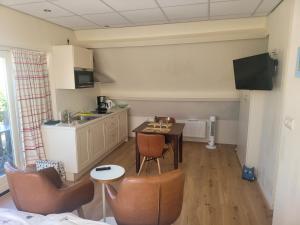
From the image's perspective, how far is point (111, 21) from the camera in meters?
3.46

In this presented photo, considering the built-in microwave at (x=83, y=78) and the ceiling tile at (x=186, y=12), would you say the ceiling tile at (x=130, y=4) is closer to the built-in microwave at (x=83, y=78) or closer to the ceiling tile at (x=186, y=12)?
the ceiling tile at (x=186, y=12)

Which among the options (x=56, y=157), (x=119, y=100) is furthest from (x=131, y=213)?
(x=119, y=100)

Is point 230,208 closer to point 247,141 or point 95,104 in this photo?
point 247,141

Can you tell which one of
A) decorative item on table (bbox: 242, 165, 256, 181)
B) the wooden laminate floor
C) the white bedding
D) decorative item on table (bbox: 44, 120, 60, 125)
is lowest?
the wooden laminate floor

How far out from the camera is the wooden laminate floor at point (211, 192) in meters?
2.39

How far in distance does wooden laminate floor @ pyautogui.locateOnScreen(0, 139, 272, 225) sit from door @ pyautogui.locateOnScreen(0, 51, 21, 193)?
1.89ft

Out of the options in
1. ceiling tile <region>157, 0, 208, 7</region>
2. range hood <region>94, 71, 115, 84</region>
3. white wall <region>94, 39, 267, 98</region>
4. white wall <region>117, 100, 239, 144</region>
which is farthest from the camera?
white wall <region>117, 100, 239, 144</region>

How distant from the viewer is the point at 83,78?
12.8 ft

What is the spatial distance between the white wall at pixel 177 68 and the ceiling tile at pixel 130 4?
1.26m

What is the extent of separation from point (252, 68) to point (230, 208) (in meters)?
1.79

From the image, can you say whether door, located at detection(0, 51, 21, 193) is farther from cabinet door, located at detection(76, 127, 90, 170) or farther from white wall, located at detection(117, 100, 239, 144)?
white wall, located at detection(117, 100, 239, 144)

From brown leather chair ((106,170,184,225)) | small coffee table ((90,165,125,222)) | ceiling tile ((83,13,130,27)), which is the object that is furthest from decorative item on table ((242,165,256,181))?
ceiling tile ((83,13,130,27))

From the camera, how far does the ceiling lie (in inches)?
103

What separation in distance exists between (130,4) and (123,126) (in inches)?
117
